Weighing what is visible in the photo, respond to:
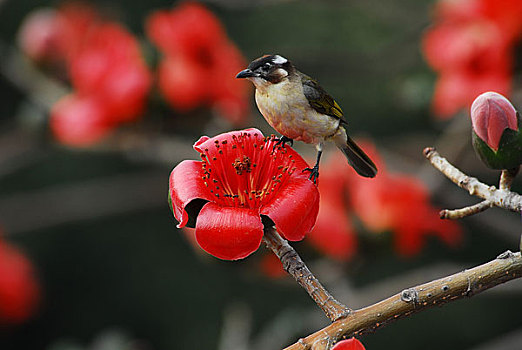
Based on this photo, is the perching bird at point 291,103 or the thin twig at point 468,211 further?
the perching bird at point 291,103

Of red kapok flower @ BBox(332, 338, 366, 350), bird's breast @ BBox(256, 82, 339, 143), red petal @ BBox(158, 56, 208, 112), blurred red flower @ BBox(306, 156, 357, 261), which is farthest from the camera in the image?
red petal @ BBox(158, 56, 208, 112)

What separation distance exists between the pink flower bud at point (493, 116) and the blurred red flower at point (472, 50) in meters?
0.69

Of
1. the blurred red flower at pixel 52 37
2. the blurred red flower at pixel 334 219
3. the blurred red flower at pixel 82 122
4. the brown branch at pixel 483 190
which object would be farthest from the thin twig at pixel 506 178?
the blurred red flower at pixel 52 37

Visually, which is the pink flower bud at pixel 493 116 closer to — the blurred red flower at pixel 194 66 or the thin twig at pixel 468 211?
the thin twig at pixel 468 211

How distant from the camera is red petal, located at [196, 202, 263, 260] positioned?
576 millimetres

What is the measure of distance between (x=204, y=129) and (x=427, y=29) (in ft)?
1.82

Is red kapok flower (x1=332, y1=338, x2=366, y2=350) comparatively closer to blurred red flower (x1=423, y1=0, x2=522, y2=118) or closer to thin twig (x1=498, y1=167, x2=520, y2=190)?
thin twig (x1=498, y1=167, x2=520, y2=190)

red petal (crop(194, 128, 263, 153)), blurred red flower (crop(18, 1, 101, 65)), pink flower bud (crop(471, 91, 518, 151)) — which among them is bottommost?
pink flower bud (crop(471, 91, 518, 151))

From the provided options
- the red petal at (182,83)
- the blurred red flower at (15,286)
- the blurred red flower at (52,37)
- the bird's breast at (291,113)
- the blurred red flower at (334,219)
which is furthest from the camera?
the blurred red flower at (15,286)

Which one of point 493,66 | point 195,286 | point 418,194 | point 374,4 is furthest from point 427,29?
point 195,286

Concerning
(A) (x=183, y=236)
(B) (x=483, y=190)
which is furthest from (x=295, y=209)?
(A) (x=183, y=236)

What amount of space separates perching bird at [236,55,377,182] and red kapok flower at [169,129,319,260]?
3 centimetres

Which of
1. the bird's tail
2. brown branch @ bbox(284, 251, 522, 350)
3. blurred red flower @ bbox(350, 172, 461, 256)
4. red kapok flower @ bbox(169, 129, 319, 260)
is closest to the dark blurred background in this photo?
blurred red flower @ bbox(350, 172, 461, 256)

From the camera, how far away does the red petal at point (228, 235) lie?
58cm
